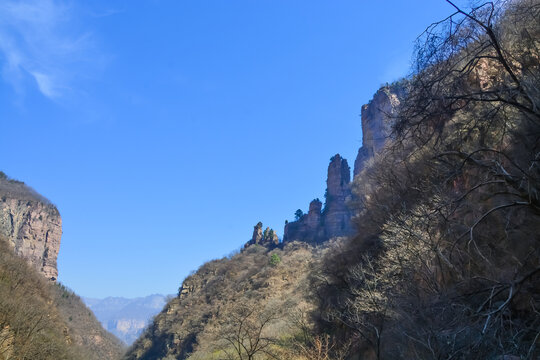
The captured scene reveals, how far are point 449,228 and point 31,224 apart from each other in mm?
144908

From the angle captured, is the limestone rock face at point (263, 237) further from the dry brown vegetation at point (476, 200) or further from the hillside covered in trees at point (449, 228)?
the dry brown vegetation at point (476, 200)

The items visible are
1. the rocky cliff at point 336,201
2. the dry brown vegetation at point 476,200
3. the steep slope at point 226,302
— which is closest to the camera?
the dry brown vegetation at point 476,200

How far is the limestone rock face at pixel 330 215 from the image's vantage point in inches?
3669

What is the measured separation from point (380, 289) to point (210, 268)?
252ft

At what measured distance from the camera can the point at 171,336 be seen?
67.6 metres

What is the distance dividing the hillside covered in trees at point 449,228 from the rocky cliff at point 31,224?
96.7 metres

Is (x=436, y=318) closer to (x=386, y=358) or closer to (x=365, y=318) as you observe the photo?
(x=386, y=358)

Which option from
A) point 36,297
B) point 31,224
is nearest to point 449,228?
point 36,297

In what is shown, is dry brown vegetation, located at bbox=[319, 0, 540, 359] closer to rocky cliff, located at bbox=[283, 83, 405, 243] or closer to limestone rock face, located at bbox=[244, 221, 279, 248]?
A: rocky cliff, located at bbox=[283, 83, 405, 243]

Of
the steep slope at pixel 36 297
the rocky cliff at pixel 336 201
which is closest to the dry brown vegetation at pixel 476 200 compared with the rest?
the steep slope at pixel 36 297

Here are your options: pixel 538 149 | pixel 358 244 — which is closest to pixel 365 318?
pixel 358 244

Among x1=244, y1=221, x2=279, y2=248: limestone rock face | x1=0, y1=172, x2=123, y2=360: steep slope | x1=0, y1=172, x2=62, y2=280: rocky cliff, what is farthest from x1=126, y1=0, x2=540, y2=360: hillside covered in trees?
x1=0, y1=172, x2=62, y2=280: rocky cliff

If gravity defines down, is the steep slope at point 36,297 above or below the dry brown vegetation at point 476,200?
above

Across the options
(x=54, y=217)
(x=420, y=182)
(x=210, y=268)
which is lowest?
(x=420, y=182)
